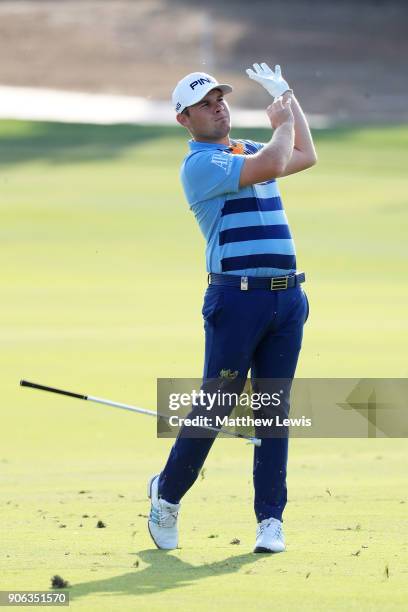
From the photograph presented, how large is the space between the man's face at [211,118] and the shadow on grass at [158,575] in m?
1.79

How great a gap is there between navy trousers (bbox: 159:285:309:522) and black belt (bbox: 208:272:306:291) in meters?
0.02

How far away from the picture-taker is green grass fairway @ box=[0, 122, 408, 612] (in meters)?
5.99

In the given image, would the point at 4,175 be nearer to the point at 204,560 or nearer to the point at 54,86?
the point at 54,86

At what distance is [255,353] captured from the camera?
671 centimetres

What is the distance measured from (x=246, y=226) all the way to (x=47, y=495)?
219 cm

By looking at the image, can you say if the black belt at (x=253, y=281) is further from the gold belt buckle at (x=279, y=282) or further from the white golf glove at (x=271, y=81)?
the white golf glove at (x=271, y=81)

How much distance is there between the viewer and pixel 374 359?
12.9 m

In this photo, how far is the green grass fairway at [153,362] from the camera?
5.99 meters

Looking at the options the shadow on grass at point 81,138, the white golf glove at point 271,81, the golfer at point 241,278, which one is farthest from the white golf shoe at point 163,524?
the shadow on grass at point 81,138

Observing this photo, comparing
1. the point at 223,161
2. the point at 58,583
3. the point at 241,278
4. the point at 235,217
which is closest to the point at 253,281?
the point at 241,278

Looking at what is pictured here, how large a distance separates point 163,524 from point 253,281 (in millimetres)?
1114

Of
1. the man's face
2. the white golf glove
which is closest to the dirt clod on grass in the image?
the man's face

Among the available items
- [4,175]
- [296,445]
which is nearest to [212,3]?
[4,175]

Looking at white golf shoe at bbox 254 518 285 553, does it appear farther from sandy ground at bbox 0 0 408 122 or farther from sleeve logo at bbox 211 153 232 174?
sandy ground at bbox 0 0 408 122
